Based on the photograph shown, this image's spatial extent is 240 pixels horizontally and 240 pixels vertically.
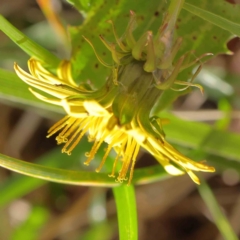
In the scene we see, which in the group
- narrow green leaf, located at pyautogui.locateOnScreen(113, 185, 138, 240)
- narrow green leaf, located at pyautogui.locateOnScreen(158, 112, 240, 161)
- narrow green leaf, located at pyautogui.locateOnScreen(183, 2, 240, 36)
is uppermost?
narrow green leaf, located at pyautogui.locateOnScreen(183, 2, 240, 36)

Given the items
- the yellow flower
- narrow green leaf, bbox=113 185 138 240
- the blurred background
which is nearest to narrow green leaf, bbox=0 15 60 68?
the yellow flower

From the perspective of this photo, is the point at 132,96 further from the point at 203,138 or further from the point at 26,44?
the point at 203,138

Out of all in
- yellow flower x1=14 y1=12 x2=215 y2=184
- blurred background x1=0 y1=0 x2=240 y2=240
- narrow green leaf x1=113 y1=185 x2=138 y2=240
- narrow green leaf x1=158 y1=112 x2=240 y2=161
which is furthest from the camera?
blurred background x1=0 y1=0 x2=240 y2=240

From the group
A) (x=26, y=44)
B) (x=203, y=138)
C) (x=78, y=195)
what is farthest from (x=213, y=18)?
(x=78, y=195)

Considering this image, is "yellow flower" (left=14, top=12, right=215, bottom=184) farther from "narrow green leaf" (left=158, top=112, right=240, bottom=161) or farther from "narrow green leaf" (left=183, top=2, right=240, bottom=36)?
"narrow green leaf" (left=158, top=112, right=240, bottom=161)

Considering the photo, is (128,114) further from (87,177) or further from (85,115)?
(87,177)

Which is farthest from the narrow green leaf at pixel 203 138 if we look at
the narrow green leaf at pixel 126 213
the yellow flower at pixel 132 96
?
the yellow flower at pixel 132 96

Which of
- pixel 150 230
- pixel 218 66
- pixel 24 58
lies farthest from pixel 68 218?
pixel 218 66
